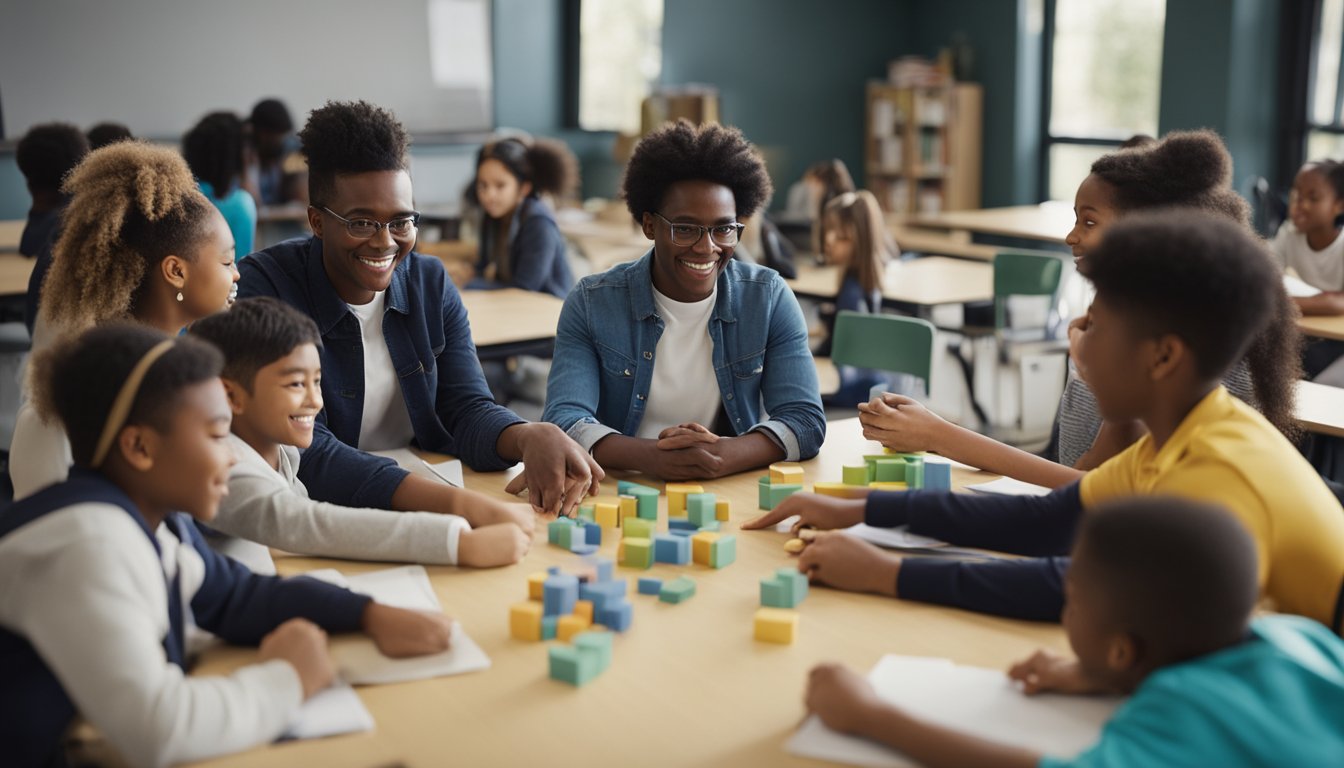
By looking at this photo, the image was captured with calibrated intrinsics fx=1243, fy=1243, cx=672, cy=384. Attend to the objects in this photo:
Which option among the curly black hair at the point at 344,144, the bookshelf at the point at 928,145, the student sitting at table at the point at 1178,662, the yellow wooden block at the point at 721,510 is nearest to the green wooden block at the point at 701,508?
the yellow wooden block at the point at 721,510

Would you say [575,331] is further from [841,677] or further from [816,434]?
[841,677]

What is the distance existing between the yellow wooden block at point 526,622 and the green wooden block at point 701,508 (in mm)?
466

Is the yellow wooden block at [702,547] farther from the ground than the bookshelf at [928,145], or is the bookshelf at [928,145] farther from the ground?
the bookshelf at [928,145]

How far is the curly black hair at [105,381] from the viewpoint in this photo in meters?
1.39

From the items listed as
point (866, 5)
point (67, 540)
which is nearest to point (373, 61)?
point (866, 5)

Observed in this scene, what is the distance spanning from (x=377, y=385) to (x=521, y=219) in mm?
2783

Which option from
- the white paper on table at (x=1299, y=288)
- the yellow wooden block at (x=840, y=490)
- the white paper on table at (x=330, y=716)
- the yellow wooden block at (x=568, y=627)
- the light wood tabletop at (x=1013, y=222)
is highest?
the light wood tabletop at (x=1013, y=222)

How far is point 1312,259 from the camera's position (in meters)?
4.94

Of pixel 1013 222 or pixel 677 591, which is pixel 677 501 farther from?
pixel 1013 222

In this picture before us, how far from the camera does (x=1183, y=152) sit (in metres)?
2.32

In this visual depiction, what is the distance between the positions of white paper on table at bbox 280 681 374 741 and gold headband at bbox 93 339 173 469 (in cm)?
36

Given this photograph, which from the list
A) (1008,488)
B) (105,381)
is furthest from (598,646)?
(1008,488)

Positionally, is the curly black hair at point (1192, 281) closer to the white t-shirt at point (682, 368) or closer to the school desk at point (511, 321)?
the white t-shirt at point (682, 368)

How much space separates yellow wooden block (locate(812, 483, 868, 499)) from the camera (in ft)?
6.70
